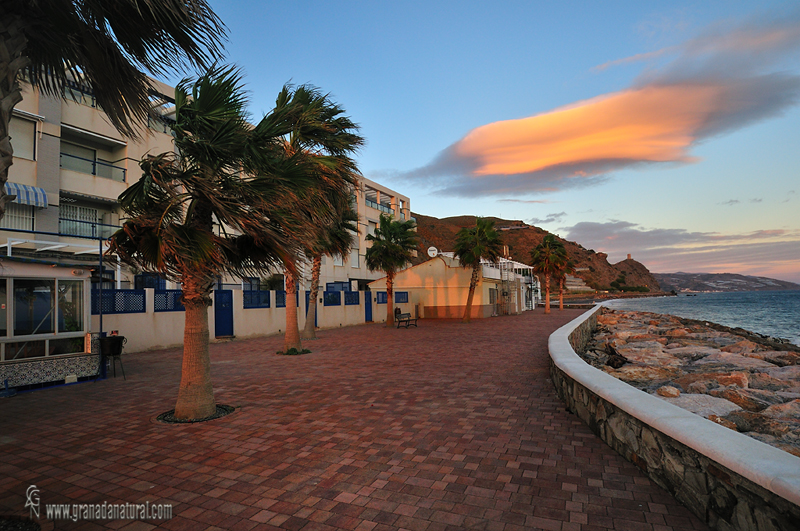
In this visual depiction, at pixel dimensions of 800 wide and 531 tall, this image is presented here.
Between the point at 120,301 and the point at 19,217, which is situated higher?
the point at 19,217

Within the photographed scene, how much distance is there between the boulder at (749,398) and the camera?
7.09 meters

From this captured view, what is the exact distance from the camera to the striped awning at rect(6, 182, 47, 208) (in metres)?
17.2

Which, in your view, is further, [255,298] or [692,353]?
[255,298]

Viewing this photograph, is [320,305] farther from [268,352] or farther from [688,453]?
[688,453]

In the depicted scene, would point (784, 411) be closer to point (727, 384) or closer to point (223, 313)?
point (727, 384)

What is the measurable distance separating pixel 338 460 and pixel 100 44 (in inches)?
177

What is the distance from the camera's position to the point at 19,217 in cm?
1800

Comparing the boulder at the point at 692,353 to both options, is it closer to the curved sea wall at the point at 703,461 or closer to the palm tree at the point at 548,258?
the curved sea wall at the point at 703,461

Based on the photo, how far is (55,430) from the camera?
5.78 meters

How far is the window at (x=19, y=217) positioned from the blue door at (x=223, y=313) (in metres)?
8.30

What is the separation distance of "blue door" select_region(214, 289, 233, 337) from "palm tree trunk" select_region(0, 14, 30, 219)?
15.9 m

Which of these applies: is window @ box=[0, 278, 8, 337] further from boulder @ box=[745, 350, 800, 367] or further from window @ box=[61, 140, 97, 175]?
boulder @ box=[745, 350, 800, 367]

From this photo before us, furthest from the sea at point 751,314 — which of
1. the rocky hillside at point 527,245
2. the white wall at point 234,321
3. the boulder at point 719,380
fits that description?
the rocky hillside at point 527,245

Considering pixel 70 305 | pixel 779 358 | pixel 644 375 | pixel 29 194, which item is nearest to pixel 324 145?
pixel 70 305
